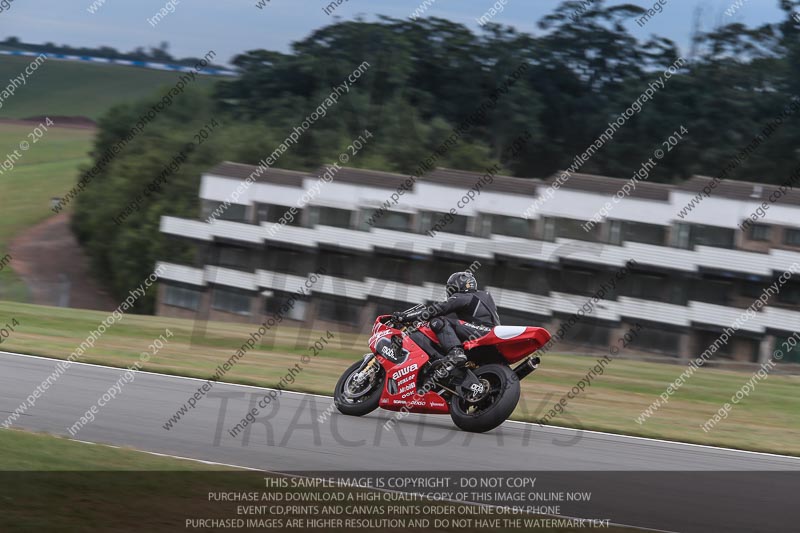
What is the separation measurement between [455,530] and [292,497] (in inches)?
48.5

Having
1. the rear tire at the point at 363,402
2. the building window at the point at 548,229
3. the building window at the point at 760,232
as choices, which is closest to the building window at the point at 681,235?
the building window at the point at 760,232

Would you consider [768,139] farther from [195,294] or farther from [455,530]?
[455,530]

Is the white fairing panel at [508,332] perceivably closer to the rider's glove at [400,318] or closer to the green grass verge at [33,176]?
the rider's glove at [400,318]

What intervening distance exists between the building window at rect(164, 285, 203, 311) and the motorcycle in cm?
4595

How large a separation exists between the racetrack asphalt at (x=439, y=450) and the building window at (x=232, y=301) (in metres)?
41.6

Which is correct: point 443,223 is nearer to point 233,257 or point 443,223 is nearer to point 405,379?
point 233,257

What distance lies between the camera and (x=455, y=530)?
263 inches

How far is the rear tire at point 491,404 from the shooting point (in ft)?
35.9

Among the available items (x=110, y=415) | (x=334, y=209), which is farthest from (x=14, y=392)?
(x=334, y=209)

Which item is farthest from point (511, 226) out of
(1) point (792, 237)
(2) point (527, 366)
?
(2) point (527, 366)

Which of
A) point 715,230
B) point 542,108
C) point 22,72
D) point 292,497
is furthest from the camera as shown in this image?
point 22,72

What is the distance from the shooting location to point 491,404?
11.2 metres

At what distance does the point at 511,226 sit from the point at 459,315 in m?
39.8

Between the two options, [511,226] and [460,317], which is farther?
[511,226]
